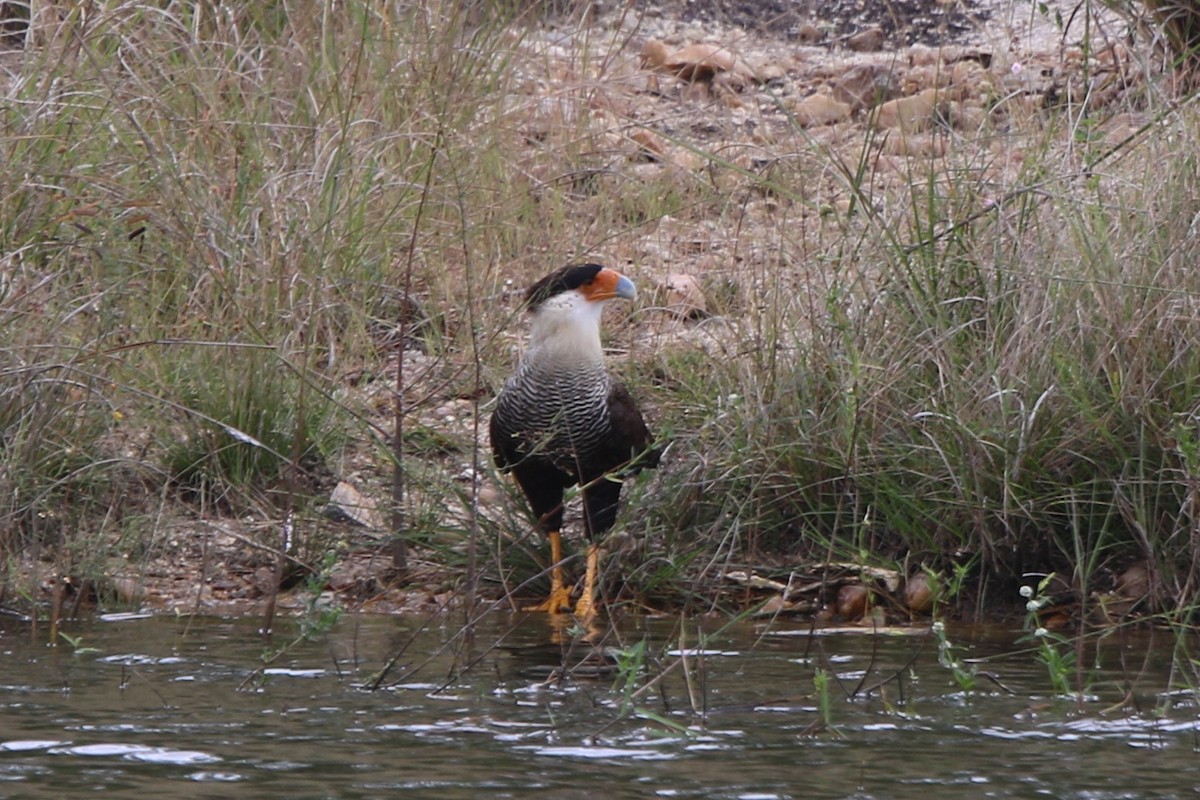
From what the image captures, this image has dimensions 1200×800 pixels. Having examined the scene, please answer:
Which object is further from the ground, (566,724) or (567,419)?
(567,419)

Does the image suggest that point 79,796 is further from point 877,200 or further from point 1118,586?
point 877,200

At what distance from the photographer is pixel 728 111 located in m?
9.08

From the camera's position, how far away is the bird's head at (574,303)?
5766 mm

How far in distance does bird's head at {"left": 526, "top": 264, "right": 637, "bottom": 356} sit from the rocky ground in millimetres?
576

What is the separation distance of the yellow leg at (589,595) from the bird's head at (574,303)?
25.7 inches

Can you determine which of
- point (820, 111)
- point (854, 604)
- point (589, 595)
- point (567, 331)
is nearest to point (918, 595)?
point (854, 604)

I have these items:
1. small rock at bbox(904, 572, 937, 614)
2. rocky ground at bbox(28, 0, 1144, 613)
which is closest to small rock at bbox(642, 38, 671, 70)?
rocky ground at bbox(28, 0, 1144, 613)

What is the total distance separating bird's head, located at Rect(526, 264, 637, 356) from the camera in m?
5.77

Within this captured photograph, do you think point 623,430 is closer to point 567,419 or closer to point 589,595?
point 567,419

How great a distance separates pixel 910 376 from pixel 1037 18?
4.75 meters

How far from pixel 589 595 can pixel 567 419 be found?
0.53 meters

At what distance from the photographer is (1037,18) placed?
968 centimetres

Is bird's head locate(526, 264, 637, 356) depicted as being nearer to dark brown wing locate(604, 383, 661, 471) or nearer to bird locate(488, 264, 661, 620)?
bird locate(488, 264, 661, 620)

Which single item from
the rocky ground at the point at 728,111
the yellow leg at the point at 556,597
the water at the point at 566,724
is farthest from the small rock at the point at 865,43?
the water at the point at 566,724
